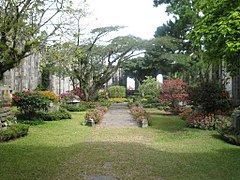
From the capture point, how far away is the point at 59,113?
13.8 metres

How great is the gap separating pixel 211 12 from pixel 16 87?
1686 cm

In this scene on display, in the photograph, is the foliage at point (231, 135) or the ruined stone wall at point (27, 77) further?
the ruined stone wall at point (27, 77)

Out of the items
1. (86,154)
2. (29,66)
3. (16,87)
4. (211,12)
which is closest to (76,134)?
(86,154)

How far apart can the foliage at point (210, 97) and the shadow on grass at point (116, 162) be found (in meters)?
4.50

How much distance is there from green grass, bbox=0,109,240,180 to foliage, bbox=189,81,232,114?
101 inches

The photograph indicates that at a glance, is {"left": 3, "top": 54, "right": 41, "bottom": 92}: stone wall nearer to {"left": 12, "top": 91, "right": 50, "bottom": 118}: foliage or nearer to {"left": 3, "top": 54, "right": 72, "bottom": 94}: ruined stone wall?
{"left": 3, "top": 54, "right": 72, "bottom": 94}: ruined stone wall

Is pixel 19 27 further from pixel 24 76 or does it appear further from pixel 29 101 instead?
pixel 24 76

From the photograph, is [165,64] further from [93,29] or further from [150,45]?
[93,29]

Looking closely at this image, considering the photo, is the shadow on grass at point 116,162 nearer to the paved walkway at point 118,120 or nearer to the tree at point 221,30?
the tree at point 221,30

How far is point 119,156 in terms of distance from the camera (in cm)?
627

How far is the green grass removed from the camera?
16.3 feet

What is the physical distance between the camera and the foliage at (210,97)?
38.2 ft

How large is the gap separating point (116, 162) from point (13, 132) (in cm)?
389

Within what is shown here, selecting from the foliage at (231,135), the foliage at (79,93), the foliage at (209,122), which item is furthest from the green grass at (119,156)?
the foliage at (79,93)
